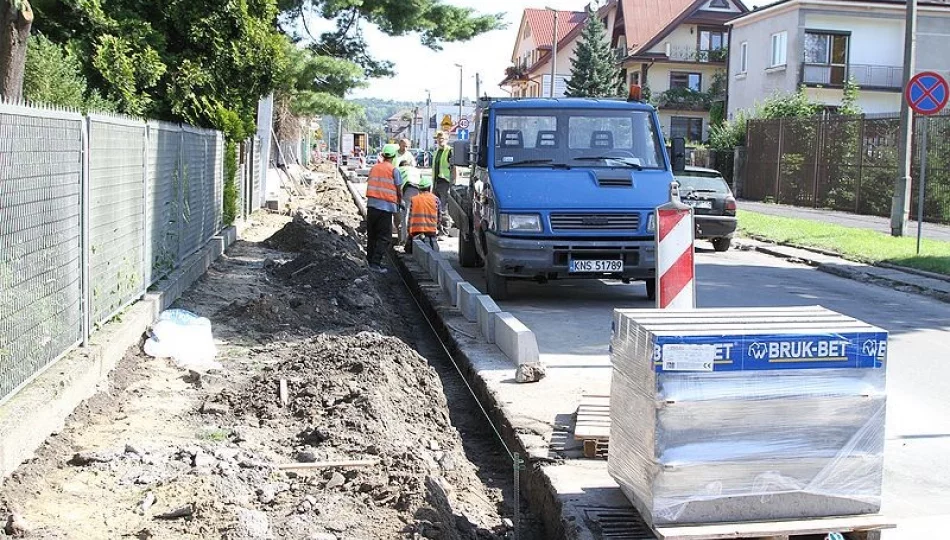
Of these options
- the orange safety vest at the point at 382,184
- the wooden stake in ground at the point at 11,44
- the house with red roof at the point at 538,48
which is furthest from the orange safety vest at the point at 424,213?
the house with red roof at the point at 538,48

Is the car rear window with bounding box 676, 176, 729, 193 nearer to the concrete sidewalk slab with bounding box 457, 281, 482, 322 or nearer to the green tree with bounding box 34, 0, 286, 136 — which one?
the green tree with bounding box 34, 0, 286, 136

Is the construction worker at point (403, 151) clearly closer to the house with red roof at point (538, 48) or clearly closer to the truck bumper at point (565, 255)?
the truck bumper at point (565, 255)

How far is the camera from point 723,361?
4547mm

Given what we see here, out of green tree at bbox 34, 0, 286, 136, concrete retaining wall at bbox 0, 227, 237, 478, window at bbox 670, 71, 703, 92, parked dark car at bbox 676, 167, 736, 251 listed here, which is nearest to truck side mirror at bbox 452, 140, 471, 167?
green tree at bbox 34, 0, 286, 136

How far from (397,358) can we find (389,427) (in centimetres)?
174

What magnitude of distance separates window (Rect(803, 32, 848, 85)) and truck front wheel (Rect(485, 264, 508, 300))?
121 ft

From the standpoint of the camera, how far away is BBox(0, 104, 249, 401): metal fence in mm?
5977

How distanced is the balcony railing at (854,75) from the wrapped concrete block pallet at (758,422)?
144ft

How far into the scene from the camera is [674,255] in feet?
23.1

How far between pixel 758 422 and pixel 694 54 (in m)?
65.3

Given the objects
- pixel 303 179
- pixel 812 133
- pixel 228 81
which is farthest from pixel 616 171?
pixel 303 179

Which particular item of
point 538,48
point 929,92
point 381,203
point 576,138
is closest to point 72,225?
point 576,138

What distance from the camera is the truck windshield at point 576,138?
1322cm

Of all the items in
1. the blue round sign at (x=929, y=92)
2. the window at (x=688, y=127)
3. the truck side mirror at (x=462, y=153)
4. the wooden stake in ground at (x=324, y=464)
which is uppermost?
the window at (x=688, y=127)
